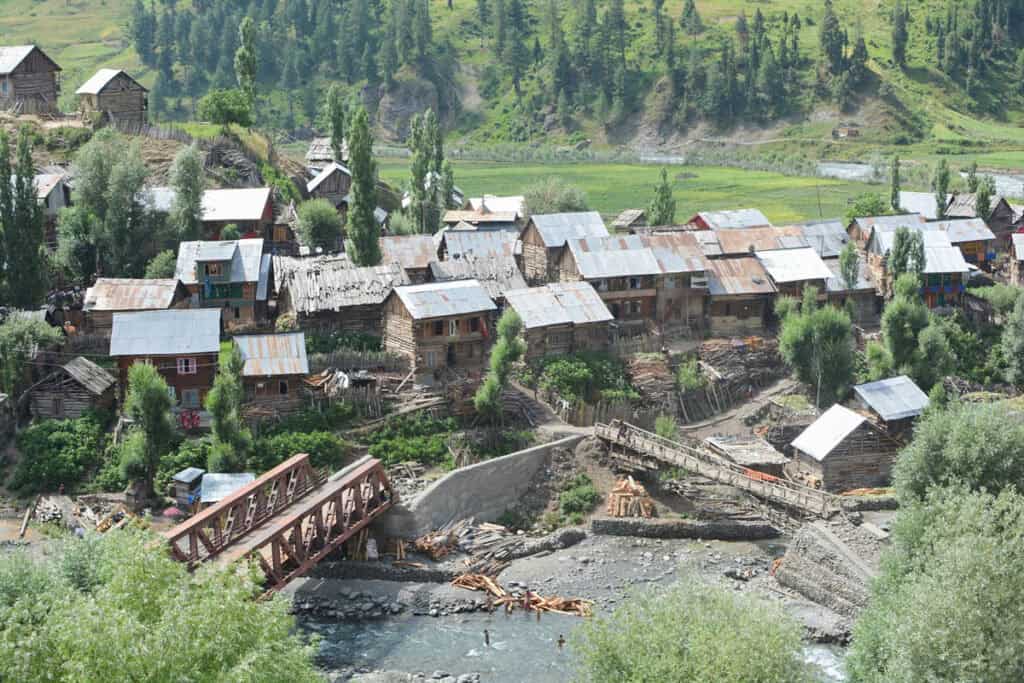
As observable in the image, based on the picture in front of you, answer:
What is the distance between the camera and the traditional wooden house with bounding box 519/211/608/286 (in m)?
81.2

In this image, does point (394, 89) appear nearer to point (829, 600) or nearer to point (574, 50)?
point (574, 50)

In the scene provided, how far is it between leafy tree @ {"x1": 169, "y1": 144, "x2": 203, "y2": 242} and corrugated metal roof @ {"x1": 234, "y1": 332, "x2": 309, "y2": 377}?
17430 mm

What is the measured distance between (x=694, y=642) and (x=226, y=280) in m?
43.1

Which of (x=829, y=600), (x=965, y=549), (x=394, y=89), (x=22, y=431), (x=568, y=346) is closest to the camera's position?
(x=965, y=549)

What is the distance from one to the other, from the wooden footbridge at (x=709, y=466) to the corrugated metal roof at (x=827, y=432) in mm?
3349

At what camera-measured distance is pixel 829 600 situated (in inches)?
2074

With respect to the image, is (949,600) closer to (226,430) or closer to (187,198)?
(226,430)

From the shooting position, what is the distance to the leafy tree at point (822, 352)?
72375 millimetres

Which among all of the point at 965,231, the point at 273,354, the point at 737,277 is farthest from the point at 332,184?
the point at 965,231

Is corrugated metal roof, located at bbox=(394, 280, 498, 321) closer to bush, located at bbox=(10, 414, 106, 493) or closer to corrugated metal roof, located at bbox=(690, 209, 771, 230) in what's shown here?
bush, located at bbox=(10, 414, 106, 493)

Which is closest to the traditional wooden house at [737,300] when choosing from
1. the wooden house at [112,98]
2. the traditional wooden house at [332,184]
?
the traditional wooden house at [332,184]

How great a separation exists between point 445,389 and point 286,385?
8.34m

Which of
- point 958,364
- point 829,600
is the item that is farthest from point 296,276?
point 958,364

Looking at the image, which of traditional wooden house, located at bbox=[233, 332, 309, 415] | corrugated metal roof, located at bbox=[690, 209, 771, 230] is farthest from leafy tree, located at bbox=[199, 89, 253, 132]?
traditional wooden house, located at bbox=[233, 332, 309, 415]
